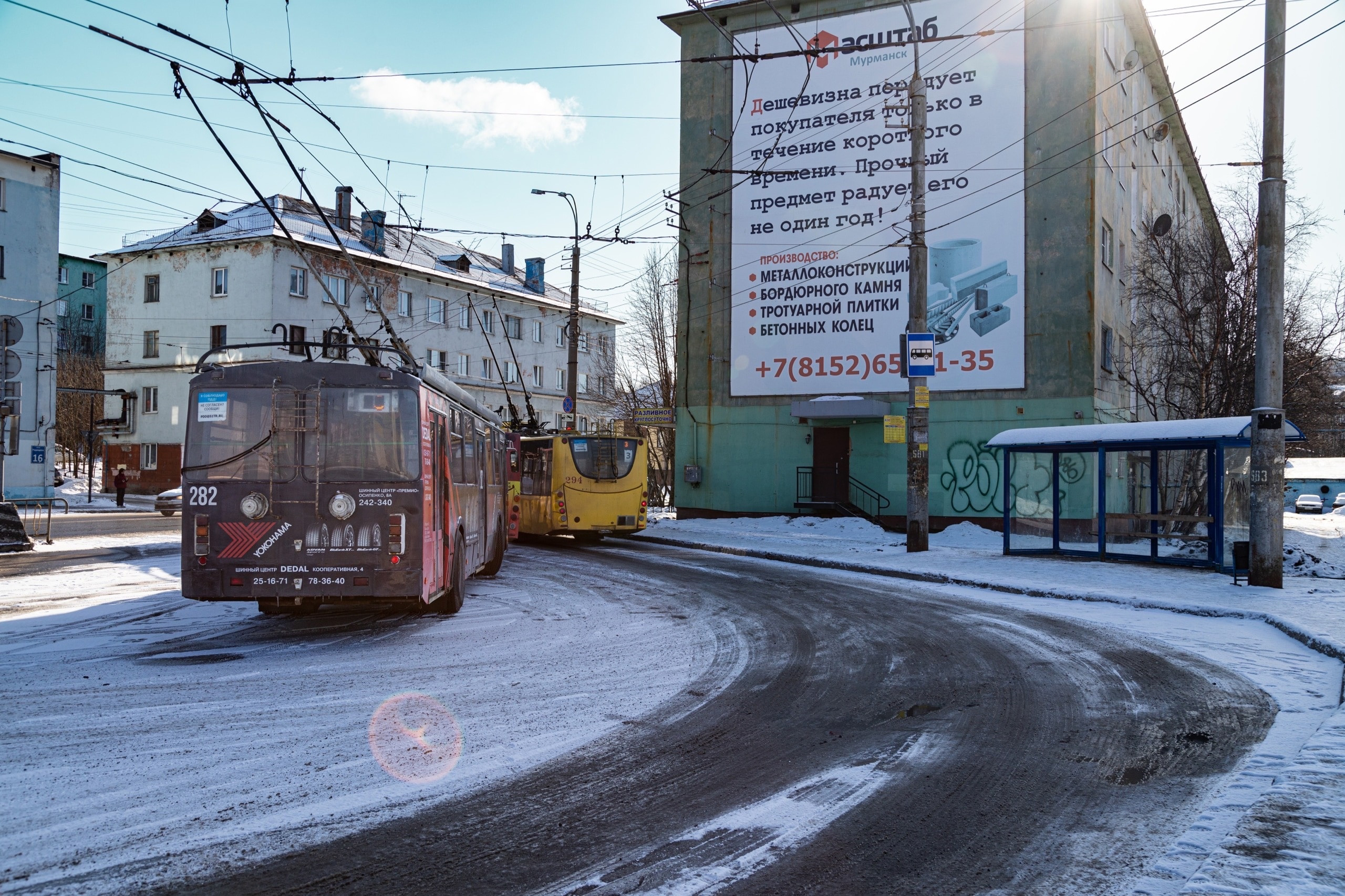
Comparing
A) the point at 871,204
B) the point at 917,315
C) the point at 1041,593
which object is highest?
the point at 871,204

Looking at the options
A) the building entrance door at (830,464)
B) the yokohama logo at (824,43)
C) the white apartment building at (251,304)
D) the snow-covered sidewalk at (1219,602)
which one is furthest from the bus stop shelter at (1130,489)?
the white apartment building at (251,304)

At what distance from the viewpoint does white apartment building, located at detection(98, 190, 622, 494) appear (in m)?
46.4

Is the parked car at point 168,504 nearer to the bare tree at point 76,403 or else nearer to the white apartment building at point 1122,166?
the white apartment building at point 1122,166

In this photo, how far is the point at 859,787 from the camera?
201 inches

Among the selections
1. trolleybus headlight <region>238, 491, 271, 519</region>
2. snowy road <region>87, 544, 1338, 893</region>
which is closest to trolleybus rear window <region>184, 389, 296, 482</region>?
trolleybus headlight <region>238, 491, 271, 519</region>

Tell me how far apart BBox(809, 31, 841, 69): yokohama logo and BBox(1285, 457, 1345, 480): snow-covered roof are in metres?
59.6

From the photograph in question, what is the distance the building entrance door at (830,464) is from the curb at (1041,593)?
753 cm

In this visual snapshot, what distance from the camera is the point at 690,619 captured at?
37.1ft

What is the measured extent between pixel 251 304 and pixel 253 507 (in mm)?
40698

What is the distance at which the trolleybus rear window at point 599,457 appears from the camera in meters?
24.6

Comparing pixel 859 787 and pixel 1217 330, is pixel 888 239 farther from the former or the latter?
pixel 859 787

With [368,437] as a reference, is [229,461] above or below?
below

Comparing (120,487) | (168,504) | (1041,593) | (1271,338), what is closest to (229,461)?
(1041,593)

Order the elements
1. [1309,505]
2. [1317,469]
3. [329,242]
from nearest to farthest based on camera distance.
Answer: [329,242]
[1309,505]
[1317,469]
